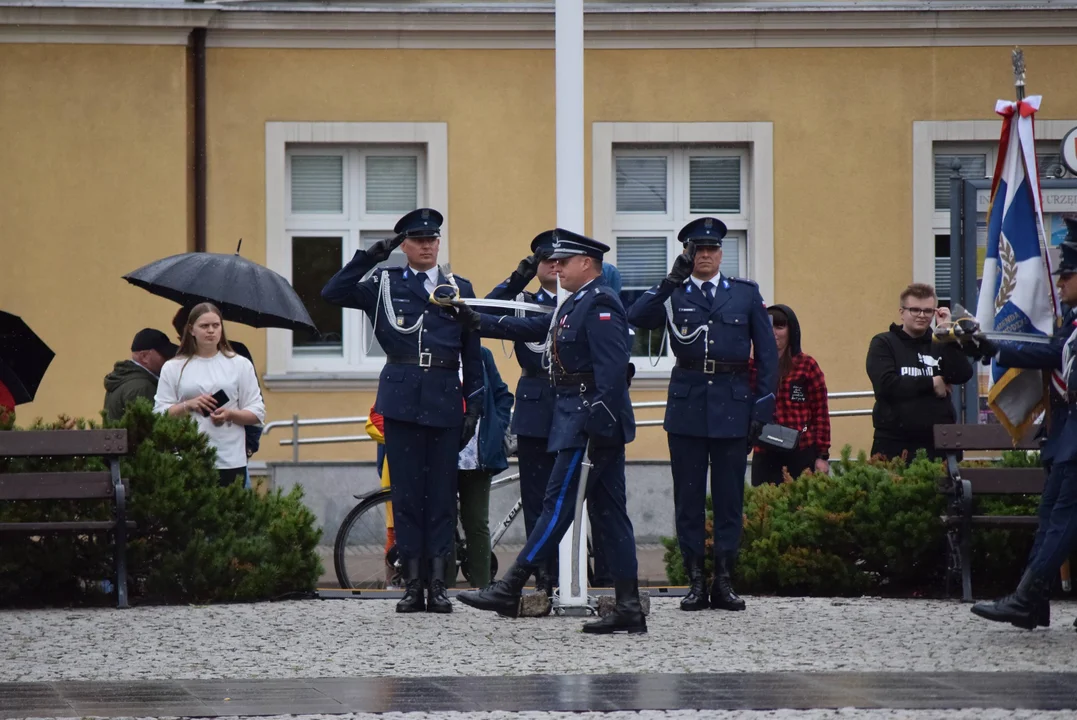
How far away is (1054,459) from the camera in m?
8.33

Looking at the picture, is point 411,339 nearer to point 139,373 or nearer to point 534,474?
point 534,474

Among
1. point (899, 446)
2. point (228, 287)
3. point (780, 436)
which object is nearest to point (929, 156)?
point (899, 446)

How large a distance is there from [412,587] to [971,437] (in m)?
3.19

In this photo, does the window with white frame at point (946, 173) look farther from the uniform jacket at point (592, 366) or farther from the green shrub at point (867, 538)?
the uniform jacket at point (592, 366)

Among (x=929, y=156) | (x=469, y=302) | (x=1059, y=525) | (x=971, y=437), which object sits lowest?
(x=1059, y=525)

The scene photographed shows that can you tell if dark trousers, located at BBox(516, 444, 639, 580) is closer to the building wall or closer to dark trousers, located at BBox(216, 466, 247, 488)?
dark trousers, located at BBox(216, 466, 247, 488)

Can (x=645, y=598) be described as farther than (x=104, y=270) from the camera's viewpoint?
No

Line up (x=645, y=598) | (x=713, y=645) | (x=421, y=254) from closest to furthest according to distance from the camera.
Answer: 1. (x=713, y=645)
2. (x=645, y=598)
3. (x=421, y=254)

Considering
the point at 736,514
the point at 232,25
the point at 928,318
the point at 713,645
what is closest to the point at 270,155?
the point at 232,25

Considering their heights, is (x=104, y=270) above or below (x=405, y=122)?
below

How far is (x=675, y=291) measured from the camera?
31.5 ft

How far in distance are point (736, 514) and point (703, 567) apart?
1.19 ft

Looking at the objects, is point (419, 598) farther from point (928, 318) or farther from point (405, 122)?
point (405, 122)

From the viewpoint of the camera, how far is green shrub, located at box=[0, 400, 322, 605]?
9.85 m
